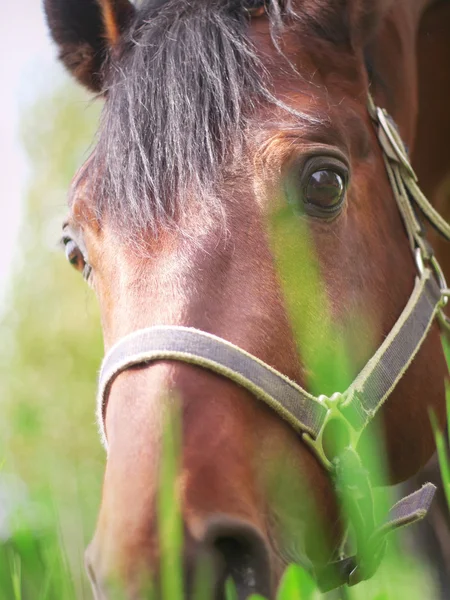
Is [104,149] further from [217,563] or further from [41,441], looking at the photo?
[217,563]

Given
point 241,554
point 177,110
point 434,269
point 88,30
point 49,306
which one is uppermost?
point 88,30

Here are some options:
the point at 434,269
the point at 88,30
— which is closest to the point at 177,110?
the point at 88,30

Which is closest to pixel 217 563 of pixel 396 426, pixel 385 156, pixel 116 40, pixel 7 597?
pixel 7 597

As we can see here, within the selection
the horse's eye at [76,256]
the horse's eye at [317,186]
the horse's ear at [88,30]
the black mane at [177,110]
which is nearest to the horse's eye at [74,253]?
the horse's eye at [76,256]

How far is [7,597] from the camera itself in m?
1.25

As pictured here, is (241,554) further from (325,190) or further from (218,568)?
(325,190)

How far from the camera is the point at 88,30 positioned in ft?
8.50

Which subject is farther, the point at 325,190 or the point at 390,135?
the point at 390,135

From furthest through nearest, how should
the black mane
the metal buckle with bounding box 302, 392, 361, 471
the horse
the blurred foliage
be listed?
the blurred foliage
the black mane
the metal buckle with bounding box 302, 392, 361, 471
the horse

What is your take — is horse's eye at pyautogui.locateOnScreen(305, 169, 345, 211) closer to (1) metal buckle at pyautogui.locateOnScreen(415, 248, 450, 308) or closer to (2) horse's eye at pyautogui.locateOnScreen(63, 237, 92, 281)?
(1) metal buckle at pyautogui.locateOnScreen(415, 248, 450, 308)

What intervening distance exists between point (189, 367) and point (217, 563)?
0.41 meters

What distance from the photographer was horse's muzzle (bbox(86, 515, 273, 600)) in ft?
4.27

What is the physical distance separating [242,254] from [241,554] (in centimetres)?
68

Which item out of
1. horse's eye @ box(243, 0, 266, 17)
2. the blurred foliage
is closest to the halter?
horse's eye @ box(243, 0, 266, 17)
